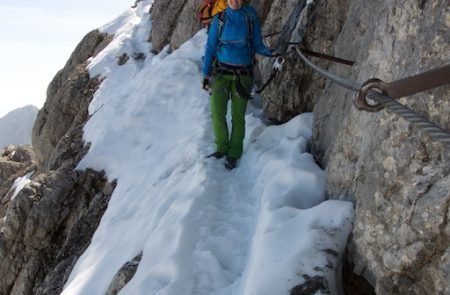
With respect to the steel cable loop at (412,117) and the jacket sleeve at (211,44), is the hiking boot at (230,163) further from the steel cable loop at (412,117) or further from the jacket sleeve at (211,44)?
the steel cable loop at (412,117)

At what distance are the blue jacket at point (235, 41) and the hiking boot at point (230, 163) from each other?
160 cm

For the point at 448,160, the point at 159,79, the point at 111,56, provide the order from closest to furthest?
the point at 448,160 → the point at 159,79 → the point at 111,56

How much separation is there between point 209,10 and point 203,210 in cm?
537

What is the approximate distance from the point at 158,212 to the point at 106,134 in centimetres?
715

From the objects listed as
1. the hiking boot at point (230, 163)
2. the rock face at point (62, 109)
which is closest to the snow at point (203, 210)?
the hiking boot at point (230, 163)

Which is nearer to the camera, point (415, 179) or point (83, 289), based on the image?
point (415, 179)

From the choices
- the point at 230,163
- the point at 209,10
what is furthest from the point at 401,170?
the point at 209,10

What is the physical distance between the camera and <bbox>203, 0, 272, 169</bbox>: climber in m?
8.13

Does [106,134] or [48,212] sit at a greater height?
[106,134]

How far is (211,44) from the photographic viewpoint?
27.4ft

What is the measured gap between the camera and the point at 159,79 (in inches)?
616

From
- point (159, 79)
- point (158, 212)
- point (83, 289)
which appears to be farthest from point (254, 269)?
point (159, 79)

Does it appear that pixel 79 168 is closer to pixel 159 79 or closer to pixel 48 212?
Answer: pixel 48 212

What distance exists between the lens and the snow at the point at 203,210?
517 cm
